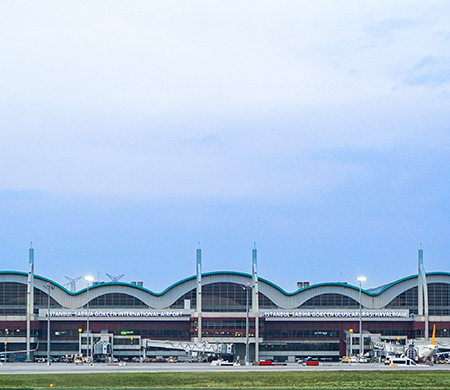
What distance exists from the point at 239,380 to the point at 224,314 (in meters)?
74.2

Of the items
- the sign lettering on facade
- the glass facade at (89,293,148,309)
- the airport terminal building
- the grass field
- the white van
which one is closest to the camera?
the grass field

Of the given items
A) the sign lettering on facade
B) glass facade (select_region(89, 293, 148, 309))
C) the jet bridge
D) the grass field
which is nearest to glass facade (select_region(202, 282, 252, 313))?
the sign lettering on facade

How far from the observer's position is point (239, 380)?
8231 cm

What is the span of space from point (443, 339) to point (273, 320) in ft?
107

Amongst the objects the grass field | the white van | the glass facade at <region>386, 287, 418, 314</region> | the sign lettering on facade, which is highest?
the glass facade at <region>386, 287, 418, 314</region>

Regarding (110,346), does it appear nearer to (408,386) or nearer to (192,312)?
(192,312)

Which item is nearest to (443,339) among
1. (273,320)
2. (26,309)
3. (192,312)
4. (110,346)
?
(273,320)

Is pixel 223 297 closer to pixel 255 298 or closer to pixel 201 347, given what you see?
pixel 255 298

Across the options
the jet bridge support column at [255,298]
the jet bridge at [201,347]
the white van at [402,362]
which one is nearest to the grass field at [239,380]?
the white van at [402,362]

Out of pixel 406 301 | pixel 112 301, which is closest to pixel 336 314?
pixel 406 301

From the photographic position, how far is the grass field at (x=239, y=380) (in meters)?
74.2

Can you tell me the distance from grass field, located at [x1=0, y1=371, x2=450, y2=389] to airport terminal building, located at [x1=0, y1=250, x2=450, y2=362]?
6287 centimetres

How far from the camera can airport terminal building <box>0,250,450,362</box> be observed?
155375mm

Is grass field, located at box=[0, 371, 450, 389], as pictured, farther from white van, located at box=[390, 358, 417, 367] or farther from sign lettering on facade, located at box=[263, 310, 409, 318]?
sign lettering on facade, located at box=[263, 310, 409, 318]
